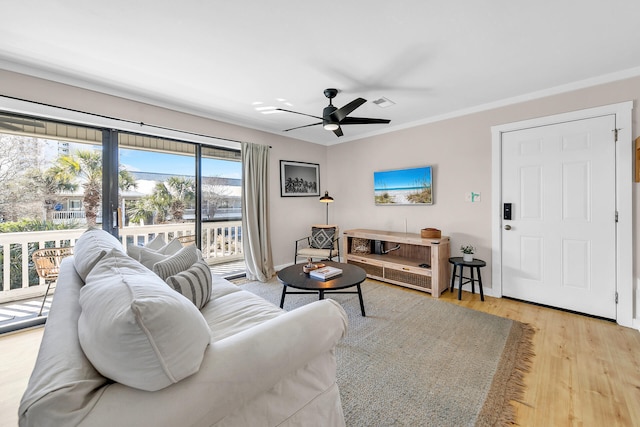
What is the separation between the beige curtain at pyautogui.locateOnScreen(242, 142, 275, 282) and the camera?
3957mm

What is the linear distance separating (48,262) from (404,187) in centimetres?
441

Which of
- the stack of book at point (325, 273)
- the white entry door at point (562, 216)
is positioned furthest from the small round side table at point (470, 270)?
the stack of book at point (325, 273)

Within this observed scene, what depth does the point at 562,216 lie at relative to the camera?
2.86 m

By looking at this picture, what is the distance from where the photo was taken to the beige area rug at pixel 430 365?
1518 millimetres

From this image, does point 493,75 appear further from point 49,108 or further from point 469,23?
point 49,108

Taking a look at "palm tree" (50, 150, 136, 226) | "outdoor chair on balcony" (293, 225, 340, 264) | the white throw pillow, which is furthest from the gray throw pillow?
"palm tree" (50, 150, 136, 226)

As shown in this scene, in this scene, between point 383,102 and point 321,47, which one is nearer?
point 321,47

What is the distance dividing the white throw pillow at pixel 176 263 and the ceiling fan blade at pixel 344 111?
1775mm

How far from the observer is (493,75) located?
258 centimetres

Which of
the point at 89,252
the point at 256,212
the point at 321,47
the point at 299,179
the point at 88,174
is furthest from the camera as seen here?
the point at 299,179

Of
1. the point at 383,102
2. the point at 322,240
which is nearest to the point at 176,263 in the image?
the point at 383,102

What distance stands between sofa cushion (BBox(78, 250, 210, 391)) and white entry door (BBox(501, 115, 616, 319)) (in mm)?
3546

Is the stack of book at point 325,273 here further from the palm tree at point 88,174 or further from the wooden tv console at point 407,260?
the palm tree at point 88,174

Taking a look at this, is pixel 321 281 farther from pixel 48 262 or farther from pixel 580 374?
pixel 48 262
